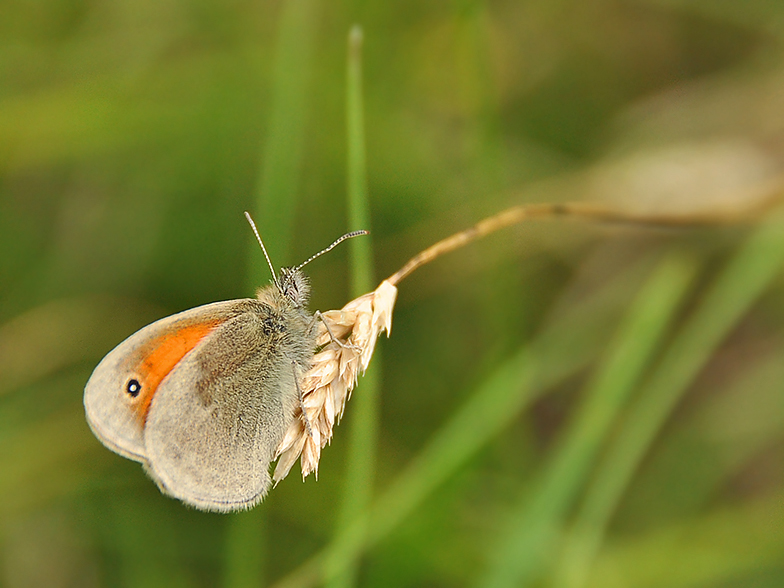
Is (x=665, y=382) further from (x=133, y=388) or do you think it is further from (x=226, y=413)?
(x=133, y=388)

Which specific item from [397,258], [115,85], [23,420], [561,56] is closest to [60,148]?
[115,85]

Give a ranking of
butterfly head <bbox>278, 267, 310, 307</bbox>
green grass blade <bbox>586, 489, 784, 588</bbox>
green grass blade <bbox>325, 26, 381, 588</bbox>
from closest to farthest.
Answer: green grass blade <bbox>325, 26, 381, 588</bbox> → butterfly head <bbox>278, 267, 310, 307</bbox> → green grass blade <bbox>586, 489, 784, 588</bbox>

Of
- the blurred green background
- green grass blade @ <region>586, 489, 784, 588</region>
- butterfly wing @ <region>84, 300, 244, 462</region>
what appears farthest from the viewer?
the blurred green background

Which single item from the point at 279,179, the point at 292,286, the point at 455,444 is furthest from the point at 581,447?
the point at 279,179

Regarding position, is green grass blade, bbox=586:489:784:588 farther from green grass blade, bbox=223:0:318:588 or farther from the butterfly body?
the butterfly body

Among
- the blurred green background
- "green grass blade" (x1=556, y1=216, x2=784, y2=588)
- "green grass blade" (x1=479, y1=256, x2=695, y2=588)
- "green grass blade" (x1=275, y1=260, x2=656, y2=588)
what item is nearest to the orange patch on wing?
"green grass blade" (x1=275, y1=260, x2=656, y2=588)

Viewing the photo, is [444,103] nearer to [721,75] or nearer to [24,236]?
[721,75]

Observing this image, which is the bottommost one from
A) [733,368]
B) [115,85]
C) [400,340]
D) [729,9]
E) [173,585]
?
[733,368]
